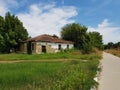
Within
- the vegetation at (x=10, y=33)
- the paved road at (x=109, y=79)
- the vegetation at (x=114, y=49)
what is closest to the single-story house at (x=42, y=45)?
the vegetation at (x=10, y=33)

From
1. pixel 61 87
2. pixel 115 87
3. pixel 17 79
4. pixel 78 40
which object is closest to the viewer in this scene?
pixel 61 87

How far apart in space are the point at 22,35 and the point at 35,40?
631 centimetres

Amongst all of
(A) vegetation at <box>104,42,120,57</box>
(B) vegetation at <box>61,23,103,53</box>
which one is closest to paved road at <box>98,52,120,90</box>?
(A) vegetation at <box>104,42,120,57</box>

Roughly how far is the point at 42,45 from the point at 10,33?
22.8ft

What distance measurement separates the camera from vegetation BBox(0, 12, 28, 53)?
2088 inches

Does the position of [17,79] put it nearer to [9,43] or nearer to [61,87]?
[61,87]

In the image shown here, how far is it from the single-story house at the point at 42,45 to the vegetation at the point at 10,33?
180 cm

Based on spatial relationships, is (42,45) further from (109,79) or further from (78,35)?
(109,79)

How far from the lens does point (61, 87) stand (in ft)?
32.3

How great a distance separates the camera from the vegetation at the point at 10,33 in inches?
2088

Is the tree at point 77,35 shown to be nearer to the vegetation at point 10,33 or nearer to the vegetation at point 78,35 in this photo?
the vegetation at point 78,35

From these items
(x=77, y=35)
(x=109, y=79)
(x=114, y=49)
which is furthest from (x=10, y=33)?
(x=109, y=79)

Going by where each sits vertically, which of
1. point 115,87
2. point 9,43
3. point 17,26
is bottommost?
point 115,87

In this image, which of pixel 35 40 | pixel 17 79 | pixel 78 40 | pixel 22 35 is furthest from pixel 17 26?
pixel 17 79
